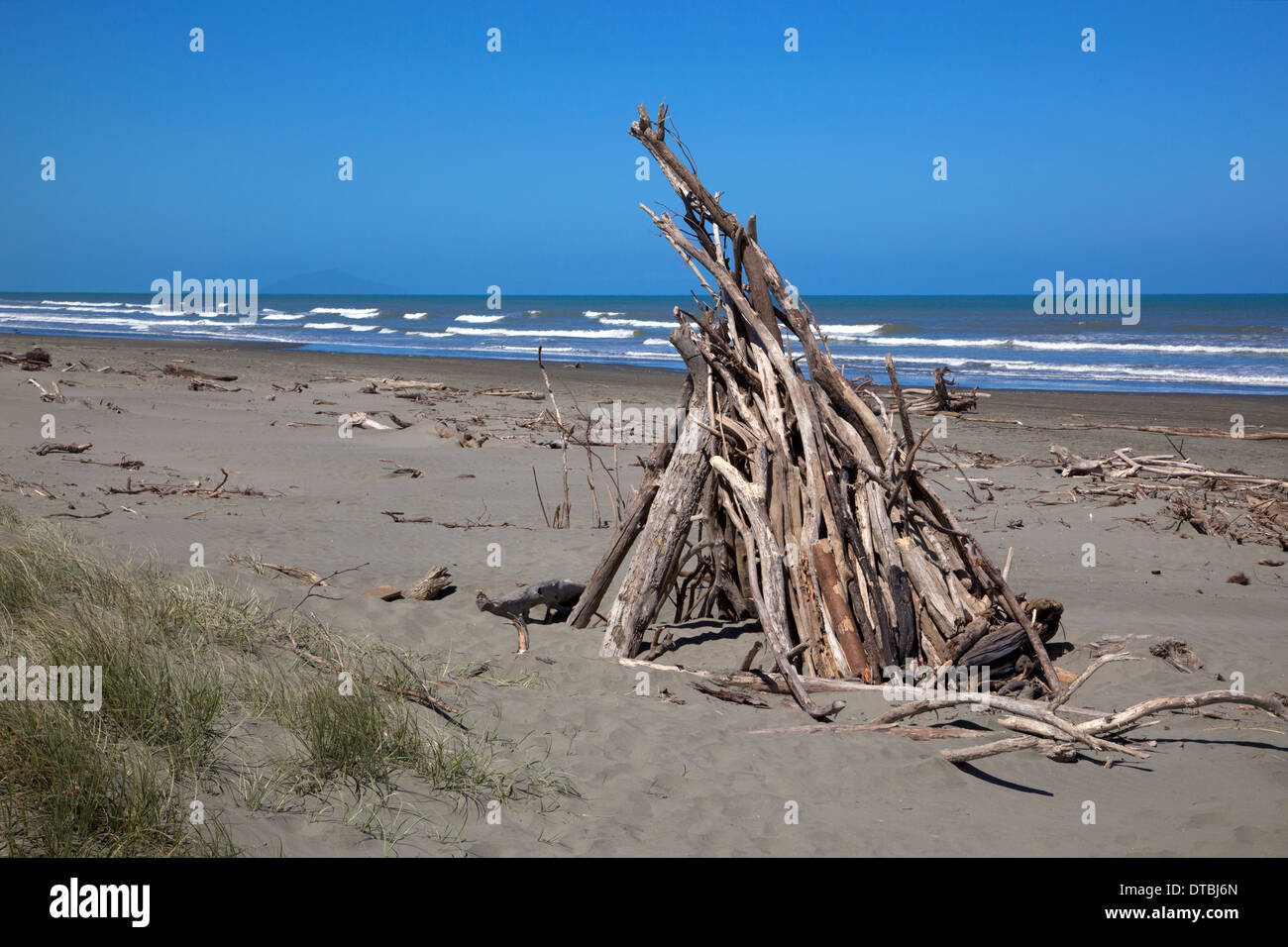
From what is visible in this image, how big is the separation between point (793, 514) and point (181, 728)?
3314 millimetres

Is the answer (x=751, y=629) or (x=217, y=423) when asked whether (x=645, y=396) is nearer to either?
(x=217, y=423)

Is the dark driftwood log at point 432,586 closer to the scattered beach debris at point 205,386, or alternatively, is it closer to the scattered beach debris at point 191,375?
the scattered beach debris at point 205,386

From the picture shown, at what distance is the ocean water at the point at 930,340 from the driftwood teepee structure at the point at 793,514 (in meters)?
13.6

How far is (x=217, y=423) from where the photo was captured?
1336cm

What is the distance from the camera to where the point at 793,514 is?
5.30 metres

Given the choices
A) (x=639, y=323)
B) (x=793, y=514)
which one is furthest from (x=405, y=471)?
(x=639, y=323)

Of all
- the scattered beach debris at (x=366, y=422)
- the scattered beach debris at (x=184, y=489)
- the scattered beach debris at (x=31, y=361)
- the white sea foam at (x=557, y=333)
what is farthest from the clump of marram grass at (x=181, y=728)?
the white sea foam at (x=557, y=333)

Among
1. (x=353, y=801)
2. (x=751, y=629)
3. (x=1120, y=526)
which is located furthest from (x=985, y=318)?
(x=353, y=801)

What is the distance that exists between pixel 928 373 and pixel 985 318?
31.4m

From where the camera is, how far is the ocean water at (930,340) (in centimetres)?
2527

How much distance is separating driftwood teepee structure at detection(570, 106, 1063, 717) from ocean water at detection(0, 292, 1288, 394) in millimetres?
13568

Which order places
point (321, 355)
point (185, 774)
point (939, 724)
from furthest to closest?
point (321, 355), point (939, 724), point (185, 774)

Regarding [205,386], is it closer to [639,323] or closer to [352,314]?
[639,323]

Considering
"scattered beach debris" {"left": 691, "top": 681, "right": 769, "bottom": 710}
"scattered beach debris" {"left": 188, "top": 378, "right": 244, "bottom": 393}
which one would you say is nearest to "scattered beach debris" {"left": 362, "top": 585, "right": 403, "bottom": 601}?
"scattered beach debris" {"left": 691, "top": 681, "right": 769, "bottom": 710}
